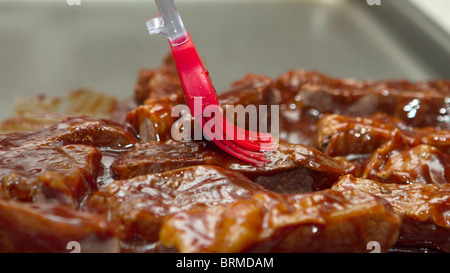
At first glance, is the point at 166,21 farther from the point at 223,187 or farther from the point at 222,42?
the point at 222,42

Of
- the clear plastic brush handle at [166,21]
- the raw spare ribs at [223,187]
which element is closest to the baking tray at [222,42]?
the raw spare ribs at [223,187]

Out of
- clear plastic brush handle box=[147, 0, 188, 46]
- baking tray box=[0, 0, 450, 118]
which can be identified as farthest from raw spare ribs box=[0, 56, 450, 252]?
baking tray box=[0, 0, 450, 118]

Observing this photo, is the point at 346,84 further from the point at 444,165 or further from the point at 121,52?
the point at 121,52

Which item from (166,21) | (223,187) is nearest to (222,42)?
(166,21)

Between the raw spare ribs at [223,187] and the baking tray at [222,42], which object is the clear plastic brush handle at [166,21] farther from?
the baking tray at [222,42]

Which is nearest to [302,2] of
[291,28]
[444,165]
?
[291,28]

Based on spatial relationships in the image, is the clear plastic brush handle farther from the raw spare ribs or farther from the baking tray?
the baking tray

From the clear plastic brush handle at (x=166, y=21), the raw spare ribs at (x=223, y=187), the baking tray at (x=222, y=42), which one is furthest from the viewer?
the baking tray at (x=222, y=42)

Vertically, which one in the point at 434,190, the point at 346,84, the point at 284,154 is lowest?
the point at 434,190
